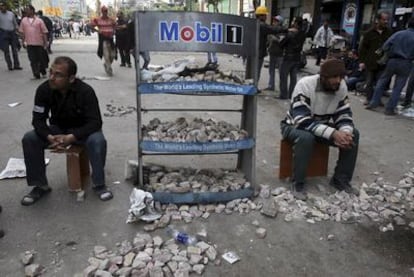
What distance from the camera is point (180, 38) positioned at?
114 inches

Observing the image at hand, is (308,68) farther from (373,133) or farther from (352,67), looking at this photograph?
(373,133)

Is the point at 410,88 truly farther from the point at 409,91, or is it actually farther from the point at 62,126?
the point at 62,126

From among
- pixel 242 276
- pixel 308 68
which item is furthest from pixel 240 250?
pixel 308 68

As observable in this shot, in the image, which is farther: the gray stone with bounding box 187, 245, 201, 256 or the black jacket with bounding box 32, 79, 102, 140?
the black jacket with bounding box 32, 79, 102, 140

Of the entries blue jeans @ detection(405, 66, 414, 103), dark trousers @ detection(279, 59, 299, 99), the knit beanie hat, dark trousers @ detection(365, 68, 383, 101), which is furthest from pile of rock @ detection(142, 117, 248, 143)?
dark trousers @ detection(365, 68, 383, 101)

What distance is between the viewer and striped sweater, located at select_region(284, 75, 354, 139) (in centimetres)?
344

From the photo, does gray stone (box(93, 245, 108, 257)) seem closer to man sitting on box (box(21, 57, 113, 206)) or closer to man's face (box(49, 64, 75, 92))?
man sitting on box (box(21, 57, 113, 206))

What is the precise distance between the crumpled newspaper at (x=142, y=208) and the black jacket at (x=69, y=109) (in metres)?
0.76

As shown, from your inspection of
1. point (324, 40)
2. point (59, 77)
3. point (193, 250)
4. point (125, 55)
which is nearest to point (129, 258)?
point (193, 250)

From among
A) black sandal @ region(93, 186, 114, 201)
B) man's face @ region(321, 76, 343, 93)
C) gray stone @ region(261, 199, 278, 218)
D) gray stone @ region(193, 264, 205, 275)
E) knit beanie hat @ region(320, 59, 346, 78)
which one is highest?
knit beanie hat @ region(320, 59, 346, 78)

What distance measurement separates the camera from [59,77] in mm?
3137

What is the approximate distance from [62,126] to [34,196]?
2.22 feet

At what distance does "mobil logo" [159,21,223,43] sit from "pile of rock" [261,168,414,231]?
156cm

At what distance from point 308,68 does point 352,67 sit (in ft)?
13.2
